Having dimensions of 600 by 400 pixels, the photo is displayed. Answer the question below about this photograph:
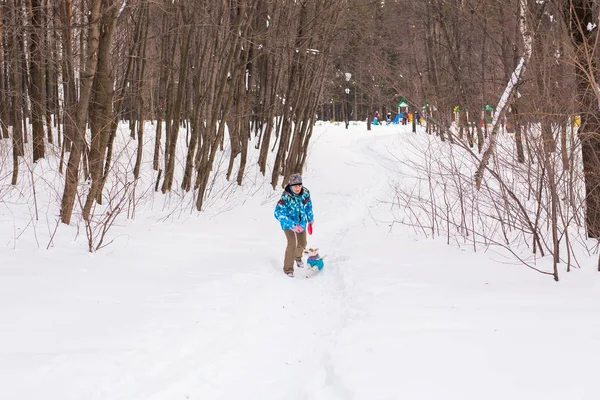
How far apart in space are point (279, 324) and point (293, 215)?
2.82 m

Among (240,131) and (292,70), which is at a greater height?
(292,70)

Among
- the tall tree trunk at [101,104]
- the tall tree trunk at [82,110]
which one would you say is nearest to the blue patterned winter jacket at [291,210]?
the tall tree trunk at [101,104]

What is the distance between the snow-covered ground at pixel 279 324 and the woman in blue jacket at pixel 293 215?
1.23 ft

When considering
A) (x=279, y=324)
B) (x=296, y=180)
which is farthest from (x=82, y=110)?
(x=279, y=324)

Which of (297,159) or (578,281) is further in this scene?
(297,159)

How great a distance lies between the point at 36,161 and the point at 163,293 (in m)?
11.8

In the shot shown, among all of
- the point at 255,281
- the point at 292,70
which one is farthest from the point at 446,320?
the point at 292,70

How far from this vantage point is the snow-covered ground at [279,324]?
3.43 m

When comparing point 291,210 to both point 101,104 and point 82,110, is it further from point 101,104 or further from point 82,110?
point 82,110

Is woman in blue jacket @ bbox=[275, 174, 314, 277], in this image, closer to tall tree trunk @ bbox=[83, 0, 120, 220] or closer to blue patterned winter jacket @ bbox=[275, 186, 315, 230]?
blue patterned winter jacket @ bbox=[275, 186, 315, 230]

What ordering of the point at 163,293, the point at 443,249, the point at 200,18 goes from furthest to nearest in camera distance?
1. the point at 200,18
2. the point at 443,249
3. the point at 163,293

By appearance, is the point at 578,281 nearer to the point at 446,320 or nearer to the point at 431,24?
the point at 446,320

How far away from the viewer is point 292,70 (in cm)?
1531

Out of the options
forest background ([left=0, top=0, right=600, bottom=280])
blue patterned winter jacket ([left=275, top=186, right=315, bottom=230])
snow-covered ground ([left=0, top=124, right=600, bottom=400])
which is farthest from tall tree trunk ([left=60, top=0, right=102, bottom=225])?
blue patterned winter jacket ([left=275, top=186, right=315, bottom=230])
